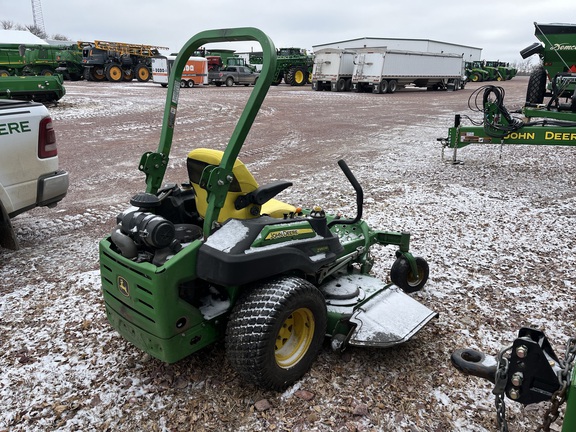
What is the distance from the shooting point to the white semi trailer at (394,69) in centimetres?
2638

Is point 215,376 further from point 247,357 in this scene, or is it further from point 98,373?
point 98,373

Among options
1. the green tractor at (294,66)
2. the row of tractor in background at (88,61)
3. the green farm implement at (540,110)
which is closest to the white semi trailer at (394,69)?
the green tractor at (294,66)

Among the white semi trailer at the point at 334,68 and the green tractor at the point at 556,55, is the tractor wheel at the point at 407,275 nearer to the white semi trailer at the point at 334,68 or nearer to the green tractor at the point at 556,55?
the green tractor at the point at 556,55

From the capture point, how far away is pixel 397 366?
9.50ft

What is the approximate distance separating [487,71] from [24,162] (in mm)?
45942

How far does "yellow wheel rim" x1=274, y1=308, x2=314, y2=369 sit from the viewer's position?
8.79 feet

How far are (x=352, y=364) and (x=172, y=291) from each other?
128 cm

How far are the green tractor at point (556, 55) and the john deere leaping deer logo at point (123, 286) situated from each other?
406 inches

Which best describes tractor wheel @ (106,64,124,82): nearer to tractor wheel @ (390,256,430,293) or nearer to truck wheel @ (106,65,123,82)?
truck wheel @ (106,65,123,82)

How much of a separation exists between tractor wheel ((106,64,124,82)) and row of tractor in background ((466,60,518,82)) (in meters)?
29.8

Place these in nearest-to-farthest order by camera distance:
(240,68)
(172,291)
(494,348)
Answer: (172,291)
(494,348)
(240,68)

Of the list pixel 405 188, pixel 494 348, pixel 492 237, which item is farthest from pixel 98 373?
pixel 405 188

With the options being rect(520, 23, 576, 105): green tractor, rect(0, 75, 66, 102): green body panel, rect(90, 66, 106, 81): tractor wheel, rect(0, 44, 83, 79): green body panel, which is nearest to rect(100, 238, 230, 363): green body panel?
rect(520, 23, 576, 105): green tractor

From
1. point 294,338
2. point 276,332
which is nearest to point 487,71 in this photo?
point 294,338
